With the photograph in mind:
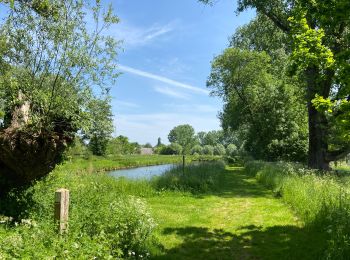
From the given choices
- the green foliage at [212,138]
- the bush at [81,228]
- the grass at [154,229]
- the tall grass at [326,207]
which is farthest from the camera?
the green foliage at [212,138]

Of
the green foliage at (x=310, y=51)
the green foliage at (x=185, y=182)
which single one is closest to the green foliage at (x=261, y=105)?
the green foliage at (x=185, y=182)

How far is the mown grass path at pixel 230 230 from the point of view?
820 cm

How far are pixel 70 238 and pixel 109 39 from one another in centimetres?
500

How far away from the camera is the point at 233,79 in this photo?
4559 cm

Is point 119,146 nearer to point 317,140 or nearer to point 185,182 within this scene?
point 317,140

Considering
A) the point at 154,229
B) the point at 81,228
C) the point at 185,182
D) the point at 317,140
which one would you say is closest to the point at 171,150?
the point at 317,140

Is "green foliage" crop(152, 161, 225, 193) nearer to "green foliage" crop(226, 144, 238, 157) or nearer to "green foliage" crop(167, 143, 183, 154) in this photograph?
"green foliage" crop(226, 144, 238, 157)

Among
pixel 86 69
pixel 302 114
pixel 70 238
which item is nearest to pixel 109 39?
pixel 86 69

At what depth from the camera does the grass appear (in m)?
5.66

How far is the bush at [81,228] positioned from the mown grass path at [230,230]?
804 millimetres


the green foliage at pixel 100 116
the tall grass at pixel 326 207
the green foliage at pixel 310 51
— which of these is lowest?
the tall grass at pixel 326 207

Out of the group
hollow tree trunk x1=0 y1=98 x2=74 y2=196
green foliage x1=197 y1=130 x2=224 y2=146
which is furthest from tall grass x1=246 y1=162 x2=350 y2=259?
green foliage x1=197 y1=130 x2=224 y2=146

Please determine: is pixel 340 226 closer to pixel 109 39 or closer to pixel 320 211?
pixel 320 211

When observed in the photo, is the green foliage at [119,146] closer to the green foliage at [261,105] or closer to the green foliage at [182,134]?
the green foliage at [261,105]
